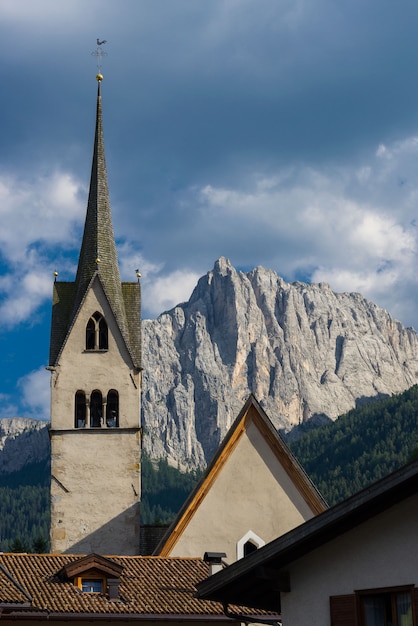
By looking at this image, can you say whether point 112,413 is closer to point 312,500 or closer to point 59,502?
point 59,502

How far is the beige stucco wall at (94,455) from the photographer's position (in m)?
53.0

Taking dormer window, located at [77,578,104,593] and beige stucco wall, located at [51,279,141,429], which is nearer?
dormer window, located at [77,578,104,593]

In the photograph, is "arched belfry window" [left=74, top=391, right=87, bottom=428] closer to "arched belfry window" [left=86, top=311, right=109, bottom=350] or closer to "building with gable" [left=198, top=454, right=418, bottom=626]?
"arched belfry window" [left=86, top=311, right=109, bottom=350]

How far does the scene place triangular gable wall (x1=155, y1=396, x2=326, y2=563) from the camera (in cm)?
4159

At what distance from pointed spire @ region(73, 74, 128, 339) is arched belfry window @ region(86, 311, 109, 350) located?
855 mm

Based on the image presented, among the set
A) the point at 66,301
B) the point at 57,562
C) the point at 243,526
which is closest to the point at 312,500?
the point at 243,526

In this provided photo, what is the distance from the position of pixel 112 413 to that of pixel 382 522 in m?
39.3

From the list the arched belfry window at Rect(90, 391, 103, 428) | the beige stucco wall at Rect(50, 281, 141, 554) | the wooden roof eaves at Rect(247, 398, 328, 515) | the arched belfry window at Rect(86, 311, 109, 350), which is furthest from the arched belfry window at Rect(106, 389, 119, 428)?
the wooden roof eaves at Rect(247, 398, 328, 515)

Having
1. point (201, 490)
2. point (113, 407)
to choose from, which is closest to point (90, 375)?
point (113, 407)

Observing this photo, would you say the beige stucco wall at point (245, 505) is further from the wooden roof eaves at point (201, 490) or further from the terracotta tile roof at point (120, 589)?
the terracotta tile roof at point (120, 589)

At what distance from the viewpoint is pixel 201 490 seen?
4222cm

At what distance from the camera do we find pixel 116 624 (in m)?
29.4

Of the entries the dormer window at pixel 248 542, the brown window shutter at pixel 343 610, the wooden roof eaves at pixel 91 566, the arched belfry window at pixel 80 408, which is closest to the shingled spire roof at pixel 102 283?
the arched belfry window at pixel 80 408

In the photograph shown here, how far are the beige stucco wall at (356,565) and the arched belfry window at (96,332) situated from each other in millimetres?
38519
